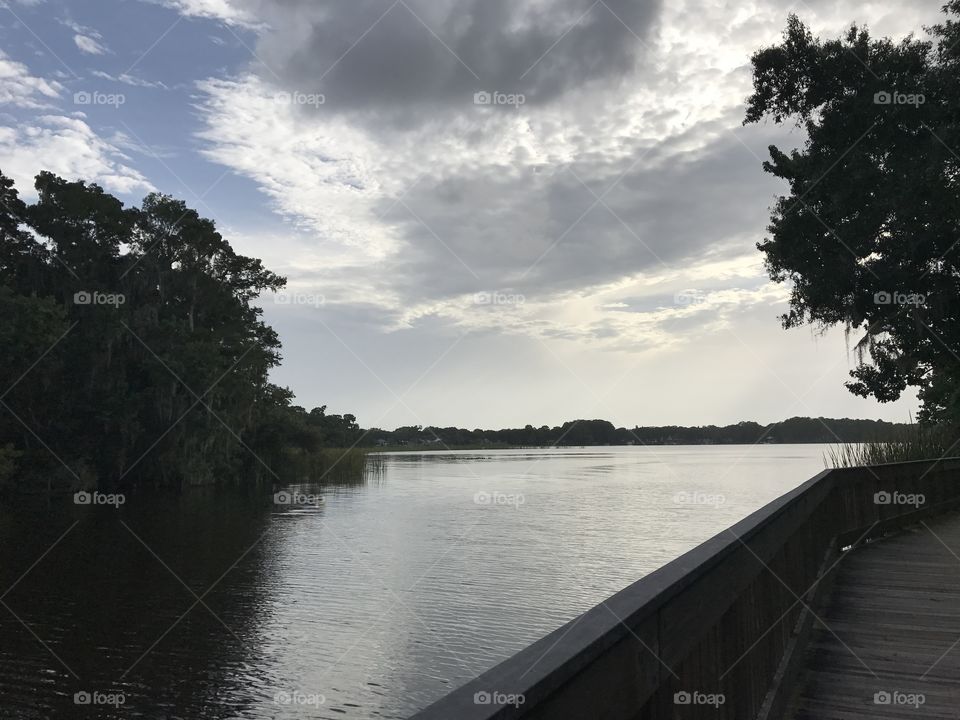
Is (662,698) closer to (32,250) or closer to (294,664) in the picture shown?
(294,664)

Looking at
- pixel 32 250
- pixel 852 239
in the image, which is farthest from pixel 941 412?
pixel 32 250

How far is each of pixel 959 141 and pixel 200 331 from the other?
141 feet

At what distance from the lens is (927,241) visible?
19047 millimetres

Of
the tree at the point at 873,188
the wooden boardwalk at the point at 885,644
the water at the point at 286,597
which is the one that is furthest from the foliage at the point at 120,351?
the wooden boardwalk at the point at 885,644

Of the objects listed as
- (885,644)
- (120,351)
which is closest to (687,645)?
(885,644)

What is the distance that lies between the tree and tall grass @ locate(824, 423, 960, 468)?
2.37 metres

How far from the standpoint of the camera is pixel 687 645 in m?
2.74

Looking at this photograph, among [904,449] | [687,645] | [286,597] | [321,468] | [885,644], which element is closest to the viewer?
[687,645]

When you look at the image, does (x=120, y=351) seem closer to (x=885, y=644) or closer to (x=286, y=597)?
(x=286, y=597)

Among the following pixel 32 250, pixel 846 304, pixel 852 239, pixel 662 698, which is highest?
pixel 32 250

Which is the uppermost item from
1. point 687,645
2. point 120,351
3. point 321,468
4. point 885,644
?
point 120,351

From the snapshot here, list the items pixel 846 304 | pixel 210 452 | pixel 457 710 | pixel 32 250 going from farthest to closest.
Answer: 1. pixel 210 452
2. pixel 32 250
3. pixel 846 304
4. pixel 457 710

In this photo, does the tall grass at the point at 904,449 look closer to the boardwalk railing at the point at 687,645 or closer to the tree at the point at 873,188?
the tree at the point at 873,188

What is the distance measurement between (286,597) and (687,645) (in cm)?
1704
